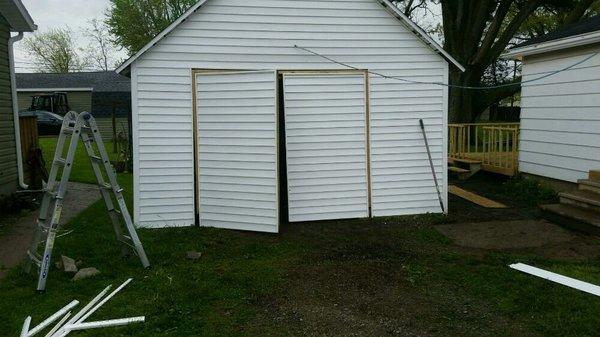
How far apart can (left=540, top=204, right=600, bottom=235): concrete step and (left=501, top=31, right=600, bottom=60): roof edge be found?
285 cm

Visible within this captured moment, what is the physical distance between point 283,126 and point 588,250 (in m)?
4.99

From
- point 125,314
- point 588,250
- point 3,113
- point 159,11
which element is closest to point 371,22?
point 588,250

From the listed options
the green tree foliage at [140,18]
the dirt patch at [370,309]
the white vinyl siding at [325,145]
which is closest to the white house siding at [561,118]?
the white vinyl siding at [325,145]

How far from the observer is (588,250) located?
6043 mm

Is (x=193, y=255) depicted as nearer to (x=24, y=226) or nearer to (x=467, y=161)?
(x=24, y=226)

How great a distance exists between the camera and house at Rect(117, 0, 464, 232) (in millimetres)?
7145

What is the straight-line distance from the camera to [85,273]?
5.11 metres

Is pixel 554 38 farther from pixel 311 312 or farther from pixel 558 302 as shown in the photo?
pixel 311 312

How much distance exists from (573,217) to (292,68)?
4.97 m

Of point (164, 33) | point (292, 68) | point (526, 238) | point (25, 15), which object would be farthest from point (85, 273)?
point (25, 15)

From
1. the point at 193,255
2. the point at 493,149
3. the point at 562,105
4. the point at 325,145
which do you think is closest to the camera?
the point at 193,255

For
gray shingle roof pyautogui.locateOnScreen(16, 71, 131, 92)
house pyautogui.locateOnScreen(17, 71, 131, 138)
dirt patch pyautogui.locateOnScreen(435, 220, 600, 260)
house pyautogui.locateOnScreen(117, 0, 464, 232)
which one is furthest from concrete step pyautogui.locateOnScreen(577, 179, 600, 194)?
gray shingle roof pyautogui.locateOnScreen(16, 71, 131, 92)

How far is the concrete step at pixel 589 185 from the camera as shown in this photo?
7.16m

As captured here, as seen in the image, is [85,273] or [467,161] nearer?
[85,273]
